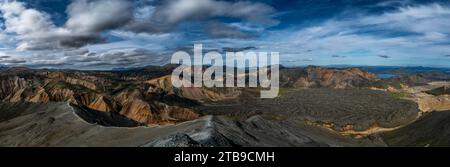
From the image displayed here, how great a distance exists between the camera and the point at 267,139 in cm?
5056

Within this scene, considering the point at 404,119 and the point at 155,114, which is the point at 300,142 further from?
the point at 404,119

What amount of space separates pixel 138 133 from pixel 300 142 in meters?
20.1

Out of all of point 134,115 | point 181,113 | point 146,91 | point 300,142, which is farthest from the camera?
point 146,91

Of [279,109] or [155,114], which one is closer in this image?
[155,114]

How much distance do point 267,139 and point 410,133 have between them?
53736mm

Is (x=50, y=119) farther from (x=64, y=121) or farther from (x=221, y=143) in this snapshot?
(x=221, y=143)

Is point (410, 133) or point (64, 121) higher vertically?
point (64, 121)

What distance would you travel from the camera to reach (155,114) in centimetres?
12781

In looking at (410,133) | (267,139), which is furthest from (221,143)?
(410,133)

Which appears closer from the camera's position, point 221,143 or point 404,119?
point 221,143

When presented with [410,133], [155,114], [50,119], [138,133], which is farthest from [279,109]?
[138,133]
